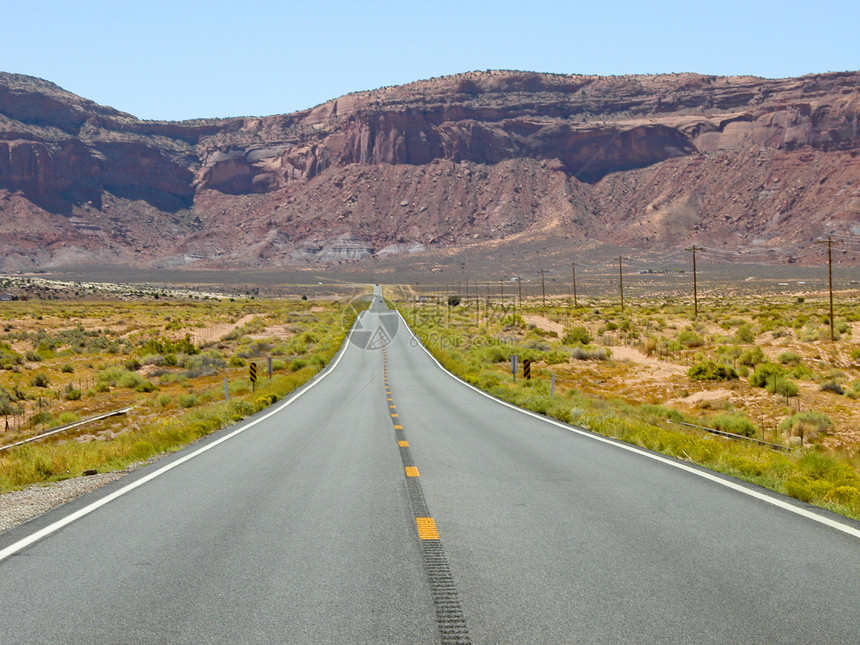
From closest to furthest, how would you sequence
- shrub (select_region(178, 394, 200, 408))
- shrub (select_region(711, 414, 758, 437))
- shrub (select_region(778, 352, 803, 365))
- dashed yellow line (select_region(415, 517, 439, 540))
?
dashed yellow line (select_region(415, 517, 439, 540)), shrub (select_region(711, 414, 758, 437)), shrub (select_region(178, 394, 200, 408)), shrub (select_region(778, 352, 803, 365))

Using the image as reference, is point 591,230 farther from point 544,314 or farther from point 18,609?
point 18,609

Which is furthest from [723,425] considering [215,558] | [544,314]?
[544,314]

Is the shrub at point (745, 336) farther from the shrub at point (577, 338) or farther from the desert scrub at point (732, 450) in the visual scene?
the desert scrub at point (732, 450)

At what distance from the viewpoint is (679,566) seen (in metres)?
5.50

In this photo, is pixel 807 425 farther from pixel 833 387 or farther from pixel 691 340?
pixel 691 340

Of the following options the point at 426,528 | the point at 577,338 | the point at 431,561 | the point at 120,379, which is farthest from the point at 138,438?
the point at 577,338

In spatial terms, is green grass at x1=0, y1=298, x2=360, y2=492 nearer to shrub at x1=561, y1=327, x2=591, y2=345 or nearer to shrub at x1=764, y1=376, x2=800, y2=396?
shrub at x1=764, y1=376, x2=800, y2=396

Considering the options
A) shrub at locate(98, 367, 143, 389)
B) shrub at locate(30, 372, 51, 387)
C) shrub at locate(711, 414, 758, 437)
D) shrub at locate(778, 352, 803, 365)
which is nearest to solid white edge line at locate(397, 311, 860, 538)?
shrub at locate(711, 414, 758, 437)

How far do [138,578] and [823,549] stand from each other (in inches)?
207

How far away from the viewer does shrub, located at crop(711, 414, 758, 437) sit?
18.1m

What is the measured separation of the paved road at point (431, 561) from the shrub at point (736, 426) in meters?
9.14

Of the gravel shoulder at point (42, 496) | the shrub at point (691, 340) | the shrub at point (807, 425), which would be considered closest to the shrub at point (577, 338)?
the shrub at point (691, 340)

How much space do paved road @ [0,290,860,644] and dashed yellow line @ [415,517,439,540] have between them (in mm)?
27

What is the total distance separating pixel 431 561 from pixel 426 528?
3.26ft
